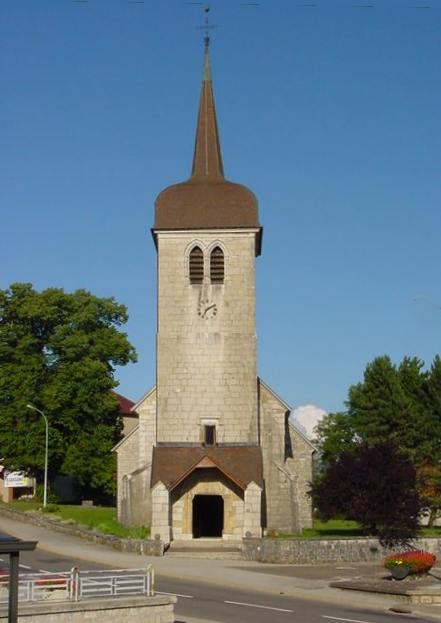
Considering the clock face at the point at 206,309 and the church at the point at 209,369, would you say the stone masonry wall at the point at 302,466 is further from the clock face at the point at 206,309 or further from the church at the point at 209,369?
the clock face at the point at 206,309

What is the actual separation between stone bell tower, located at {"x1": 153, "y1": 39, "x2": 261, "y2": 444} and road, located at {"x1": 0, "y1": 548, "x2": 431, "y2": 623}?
12.9 meters

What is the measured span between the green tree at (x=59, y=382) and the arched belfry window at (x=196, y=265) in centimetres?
1203

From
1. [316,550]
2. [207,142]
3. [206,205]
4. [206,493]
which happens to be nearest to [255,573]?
[316,550]

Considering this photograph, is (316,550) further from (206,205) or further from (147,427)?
(206,205)

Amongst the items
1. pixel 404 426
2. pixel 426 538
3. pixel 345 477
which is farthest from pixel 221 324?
pixel 404 426

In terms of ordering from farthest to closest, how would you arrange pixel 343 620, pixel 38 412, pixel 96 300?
pixel 96 300
pixel 38 412
pixel 343 620

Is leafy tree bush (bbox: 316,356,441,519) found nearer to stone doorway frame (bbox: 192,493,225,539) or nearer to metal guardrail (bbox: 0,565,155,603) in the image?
stone doorway frame (bbox: 192,493,225,539)

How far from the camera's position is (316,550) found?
31.2 m

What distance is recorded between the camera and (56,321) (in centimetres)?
5075

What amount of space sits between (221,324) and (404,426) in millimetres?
18557

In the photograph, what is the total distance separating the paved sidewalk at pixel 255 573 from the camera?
22.4m

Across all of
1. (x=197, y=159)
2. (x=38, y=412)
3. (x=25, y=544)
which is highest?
(x=197, y=159)

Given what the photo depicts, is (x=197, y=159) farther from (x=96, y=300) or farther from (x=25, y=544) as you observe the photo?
(x=25, y=544)

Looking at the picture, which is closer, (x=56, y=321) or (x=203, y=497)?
(x=203, y=497)
